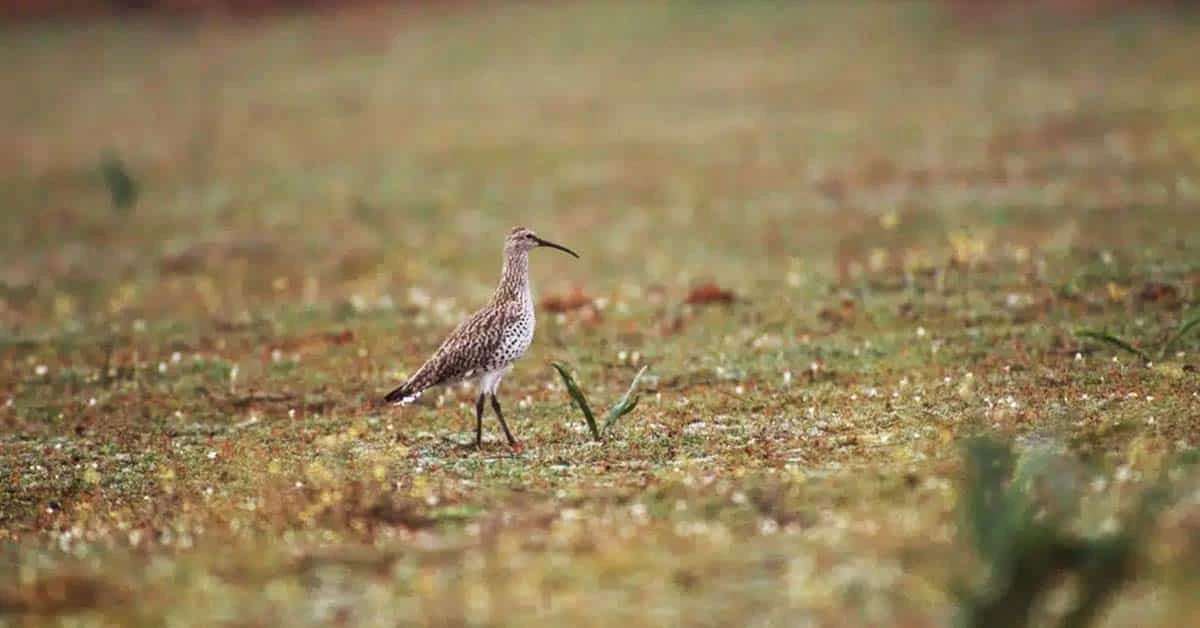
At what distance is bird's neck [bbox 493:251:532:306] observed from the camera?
1677 cm

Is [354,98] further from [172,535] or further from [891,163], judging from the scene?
[172,535]

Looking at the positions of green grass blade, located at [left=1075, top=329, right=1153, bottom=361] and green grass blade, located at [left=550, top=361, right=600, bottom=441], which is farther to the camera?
green grass blade, located at [left=1075, top=329, right=1153, bottom=361]

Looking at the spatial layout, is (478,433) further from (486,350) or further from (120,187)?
(120,187)

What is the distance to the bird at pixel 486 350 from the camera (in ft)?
53.4

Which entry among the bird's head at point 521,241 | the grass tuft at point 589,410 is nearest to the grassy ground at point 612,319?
the grass tuft at point 589,410

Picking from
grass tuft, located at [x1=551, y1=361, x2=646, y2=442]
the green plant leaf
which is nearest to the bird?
grass tuft, located at [x1=551, y1=361, x2=646, y2=442]

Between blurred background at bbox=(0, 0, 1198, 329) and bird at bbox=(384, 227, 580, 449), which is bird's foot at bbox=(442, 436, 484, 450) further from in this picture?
blurred background at bbox=(0, 0, 1198, 329)

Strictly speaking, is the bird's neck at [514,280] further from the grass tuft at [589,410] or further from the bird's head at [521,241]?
the grass tuft at [589,410]

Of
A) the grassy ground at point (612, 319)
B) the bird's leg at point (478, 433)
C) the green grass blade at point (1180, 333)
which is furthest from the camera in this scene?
the green grass blade at point (1180, 333)

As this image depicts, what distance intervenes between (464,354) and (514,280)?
95 cm

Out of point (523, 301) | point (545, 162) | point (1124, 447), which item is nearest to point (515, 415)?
point (523, 301)

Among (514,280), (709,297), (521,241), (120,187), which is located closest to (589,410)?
(514,280)

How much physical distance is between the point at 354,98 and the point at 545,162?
12411 millimetres

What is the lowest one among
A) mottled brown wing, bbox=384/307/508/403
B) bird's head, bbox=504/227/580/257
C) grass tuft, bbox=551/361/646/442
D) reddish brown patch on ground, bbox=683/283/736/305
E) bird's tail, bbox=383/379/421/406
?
reddish brown patch on ground, bbox=683/283/736/305
